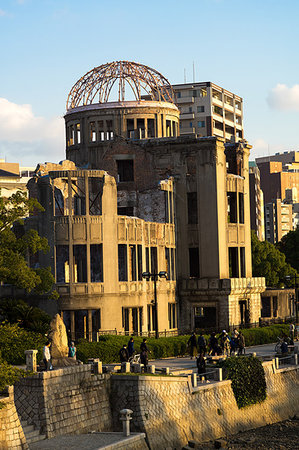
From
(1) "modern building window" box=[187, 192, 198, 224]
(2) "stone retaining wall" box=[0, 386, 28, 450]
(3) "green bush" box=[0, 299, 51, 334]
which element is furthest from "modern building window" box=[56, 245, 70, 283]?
(2) "stone retaining wall" box=[0, 386, 28, 450]

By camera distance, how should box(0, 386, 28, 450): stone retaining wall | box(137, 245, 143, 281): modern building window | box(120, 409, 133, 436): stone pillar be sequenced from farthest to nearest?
box(137, 245, 143, 281): modern building window < box(120, 409, 133, 436): stone pillar < box(0, 386, 28, 450): stone retaining wall

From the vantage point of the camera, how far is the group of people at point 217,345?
166 ft

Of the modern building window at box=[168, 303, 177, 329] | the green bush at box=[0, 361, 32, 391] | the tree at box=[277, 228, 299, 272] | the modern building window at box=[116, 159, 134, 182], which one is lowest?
the green bush at box=[0, 361, 32, 391]

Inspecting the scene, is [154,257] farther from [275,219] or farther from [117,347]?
[275,219]

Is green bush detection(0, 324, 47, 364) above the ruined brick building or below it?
below

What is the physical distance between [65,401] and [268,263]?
Result: 6345 centimetres

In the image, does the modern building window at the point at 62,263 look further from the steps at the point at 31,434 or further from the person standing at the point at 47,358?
the steps at the point at 31,434

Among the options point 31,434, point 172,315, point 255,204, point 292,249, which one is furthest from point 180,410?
point 255,204

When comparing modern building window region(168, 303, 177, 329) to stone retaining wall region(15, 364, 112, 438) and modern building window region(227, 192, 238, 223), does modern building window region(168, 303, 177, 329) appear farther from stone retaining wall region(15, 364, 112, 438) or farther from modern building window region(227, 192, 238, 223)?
stone retaining wall region(15, 364, 112, 438)

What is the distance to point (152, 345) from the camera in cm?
5106

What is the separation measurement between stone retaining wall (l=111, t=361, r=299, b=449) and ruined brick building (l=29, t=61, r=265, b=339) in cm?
1511

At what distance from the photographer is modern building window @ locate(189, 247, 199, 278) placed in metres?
68.2

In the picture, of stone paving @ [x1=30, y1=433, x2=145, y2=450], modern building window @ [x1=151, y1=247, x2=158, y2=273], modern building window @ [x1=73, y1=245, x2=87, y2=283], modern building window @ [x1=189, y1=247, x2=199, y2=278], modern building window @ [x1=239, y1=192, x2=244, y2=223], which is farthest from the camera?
modern building window @ [x1=239, y1=192, x2=244, y2=223]

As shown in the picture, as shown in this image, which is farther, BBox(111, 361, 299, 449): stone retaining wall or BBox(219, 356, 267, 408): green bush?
BBox(219, 356, 267, 408): green bush
